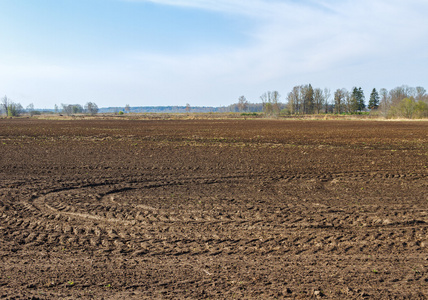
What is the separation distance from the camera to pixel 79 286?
5.21m

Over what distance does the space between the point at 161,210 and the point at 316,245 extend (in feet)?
13.1

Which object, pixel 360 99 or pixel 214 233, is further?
pixel 360 99

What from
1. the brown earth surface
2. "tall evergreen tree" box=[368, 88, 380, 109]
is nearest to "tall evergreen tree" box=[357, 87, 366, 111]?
"tall evergreen tree" box=[368, 88, 380, 109]

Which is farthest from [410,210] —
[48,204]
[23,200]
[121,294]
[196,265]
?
[23,200]

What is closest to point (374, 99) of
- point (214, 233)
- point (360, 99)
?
point (360, 99)

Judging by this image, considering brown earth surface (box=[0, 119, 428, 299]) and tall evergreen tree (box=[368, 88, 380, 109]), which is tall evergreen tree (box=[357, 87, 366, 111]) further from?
brown earth surface (box=[0, 119, 428, 299])

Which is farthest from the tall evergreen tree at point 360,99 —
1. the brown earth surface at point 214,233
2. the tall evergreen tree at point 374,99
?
the brown earth surface at point 214,233

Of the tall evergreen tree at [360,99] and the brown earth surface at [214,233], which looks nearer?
the brown earth surface at [214,233]

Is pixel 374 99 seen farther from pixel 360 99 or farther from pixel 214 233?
pixel 214 233

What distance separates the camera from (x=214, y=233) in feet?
23.9

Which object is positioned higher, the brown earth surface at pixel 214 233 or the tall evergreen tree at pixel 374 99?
the tall evergreen tree at pixel 374 99

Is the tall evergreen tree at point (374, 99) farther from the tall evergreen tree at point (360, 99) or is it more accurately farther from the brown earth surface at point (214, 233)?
the brown earth surface at point (214, 233)

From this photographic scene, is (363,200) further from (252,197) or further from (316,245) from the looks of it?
(316,245)

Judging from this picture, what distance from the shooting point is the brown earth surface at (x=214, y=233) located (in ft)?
17.1
